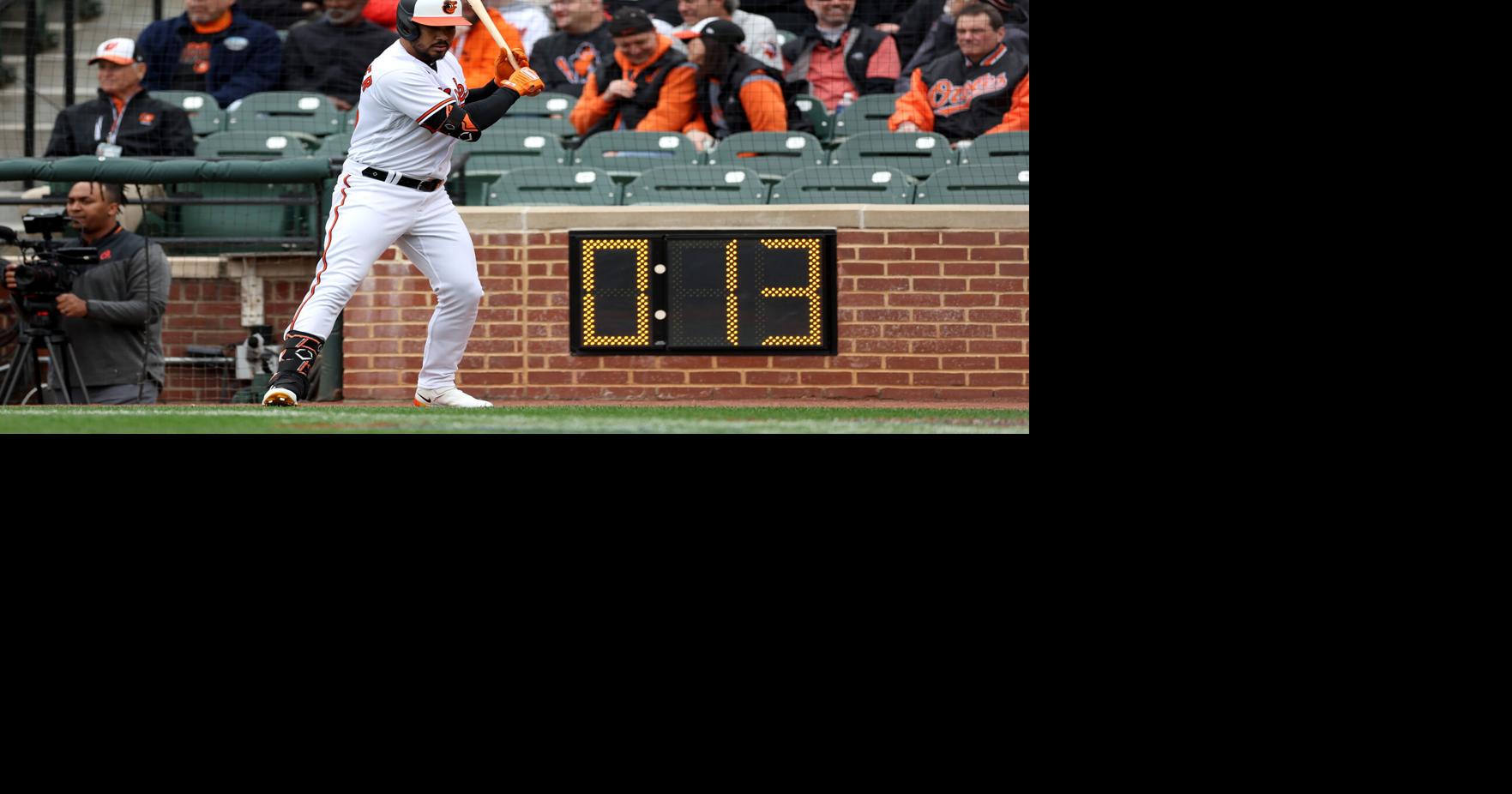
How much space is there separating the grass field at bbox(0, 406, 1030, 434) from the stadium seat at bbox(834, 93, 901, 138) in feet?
12.3

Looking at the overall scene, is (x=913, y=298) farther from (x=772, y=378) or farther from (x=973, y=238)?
(x=772, y=378)

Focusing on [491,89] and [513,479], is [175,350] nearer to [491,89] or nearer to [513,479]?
[491,89]

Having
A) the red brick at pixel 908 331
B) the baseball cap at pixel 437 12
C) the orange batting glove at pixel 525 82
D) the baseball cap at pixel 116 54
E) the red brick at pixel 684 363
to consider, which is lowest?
the red brick at pixel 684 363

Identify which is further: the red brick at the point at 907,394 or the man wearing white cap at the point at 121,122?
the man wearing white cap at the point at 121,122

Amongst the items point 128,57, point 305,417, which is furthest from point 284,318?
point 305,417

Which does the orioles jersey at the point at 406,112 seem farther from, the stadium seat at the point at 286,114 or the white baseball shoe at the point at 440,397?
the stadium seat at the point at 286,114

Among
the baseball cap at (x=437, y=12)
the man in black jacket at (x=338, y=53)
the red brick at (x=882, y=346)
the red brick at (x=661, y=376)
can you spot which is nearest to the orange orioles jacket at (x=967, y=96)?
the red brick at (x=882, y=346)

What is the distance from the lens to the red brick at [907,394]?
748 cm

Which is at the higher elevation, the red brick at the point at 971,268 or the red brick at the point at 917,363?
the red brick at the point at 971,268

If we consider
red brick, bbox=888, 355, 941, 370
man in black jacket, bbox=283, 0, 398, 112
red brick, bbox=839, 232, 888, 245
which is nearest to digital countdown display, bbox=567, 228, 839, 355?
red brick, bbox=839, 232, 888, 245

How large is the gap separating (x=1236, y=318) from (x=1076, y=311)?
29cm

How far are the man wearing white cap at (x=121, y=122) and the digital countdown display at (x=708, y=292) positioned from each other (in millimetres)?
2436

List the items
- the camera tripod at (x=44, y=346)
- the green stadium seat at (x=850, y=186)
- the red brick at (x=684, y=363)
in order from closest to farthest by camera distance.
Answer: the camera tripod at (x=44, y=346) < the red brick at (x=684, y=363) < the green stadium seat at (x=850, y=186)

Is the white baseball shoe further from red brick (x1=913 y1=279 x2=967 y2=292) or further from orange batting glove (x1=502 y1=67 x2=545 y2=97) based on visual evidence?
red brick (x1=913 y1=279 x2=967 y2=292)
